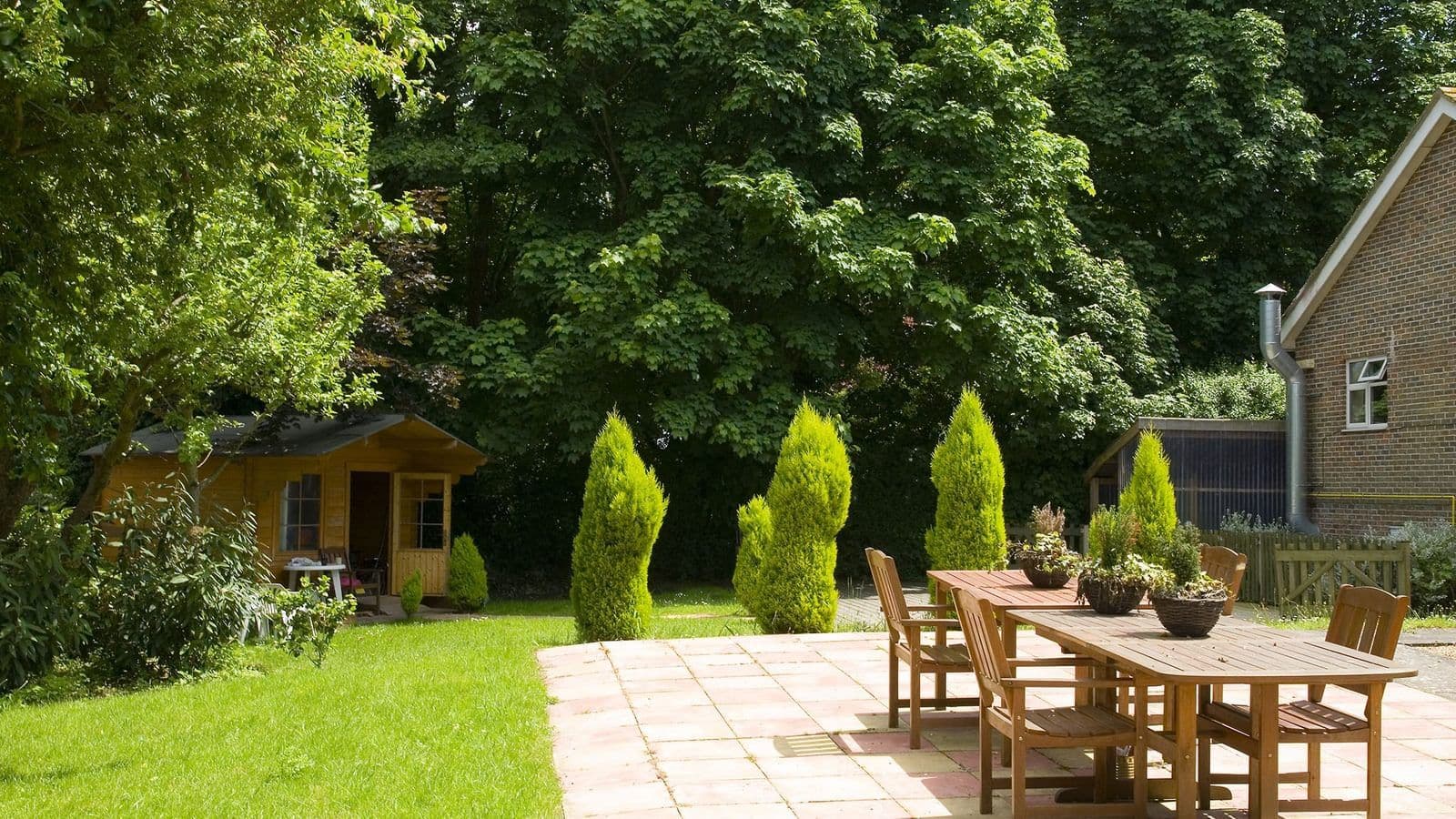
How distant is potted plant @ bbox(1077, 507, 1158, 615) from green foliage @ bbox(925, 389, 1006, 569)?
6491 millimetres

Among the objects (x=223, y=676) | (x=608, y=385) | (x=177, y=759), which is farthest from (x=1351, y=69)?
(x=177, y=759)

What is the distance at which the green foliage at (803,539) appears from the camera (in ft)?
39.8

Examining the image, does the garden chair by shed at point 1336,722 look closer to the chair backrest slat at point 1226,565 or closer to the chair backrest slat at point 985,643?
the chair backrest slat at point 985,643

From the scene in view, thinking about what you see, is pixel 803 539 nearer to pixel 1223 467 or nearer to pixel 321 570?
pixel 321 570

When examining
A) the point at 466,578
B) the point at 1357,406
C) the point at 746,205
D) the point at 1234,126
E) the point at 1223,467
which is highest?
the point at 1234,126

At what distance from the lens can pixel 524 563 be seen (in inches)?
950

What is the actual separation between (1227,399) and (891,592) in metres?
17.1

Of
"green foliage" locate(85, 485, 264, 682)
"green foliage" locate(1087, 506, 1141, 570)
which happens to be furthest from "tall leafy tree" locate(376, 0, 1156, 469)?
"green foliage" locate(1087, 506, 1141, 570)

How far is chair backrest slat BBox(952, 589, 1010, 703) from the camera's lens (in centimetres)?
540

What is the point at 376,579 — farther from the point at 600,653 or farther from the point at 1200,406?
the point at 1200,406

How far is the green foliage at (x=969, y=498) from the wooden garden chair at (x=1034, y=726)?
6.94 metres

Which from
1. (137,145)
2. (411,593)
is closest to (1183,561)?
(137,145)

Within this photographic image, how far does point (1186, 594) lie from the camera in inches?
213

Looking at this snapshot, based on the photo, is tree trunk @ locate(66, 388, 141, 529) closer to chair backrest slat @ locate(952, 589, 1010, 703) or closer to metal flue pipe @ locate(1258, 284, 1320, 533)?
chair backrest slat @ locate(952, 589, 1010, 703)
